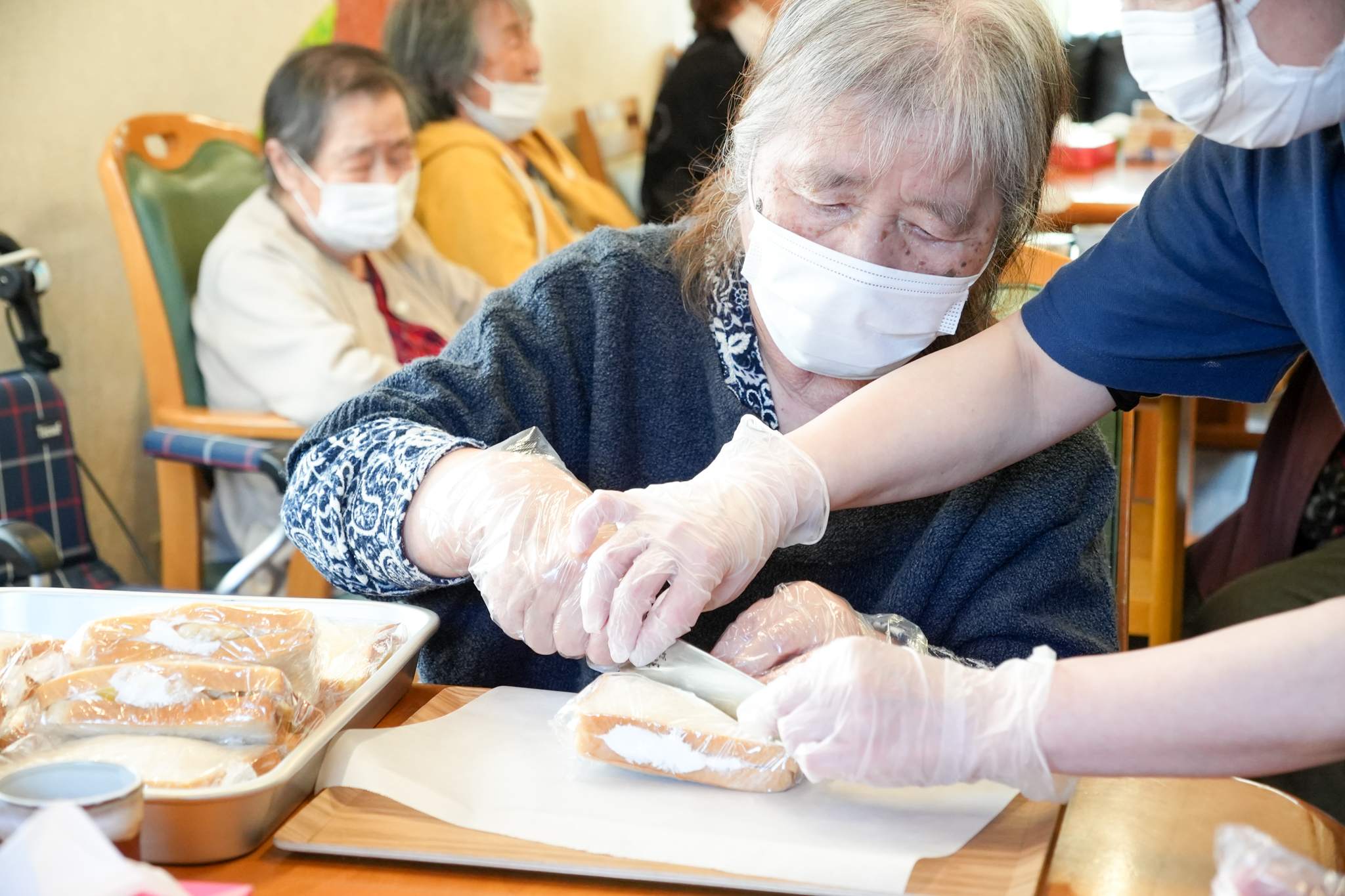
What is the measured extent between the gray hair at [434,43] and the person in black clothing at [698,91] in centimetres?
62

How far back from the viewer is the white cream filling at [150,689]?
2.64 feet

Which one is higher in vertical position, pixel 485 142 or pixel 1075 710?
pixel 485 142

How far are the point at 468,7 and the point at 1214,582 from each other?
234 centimetres

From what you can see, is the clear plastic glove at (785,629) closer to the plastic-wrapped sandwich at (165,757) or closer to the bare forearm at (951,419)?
the bare forearm at (951,419)

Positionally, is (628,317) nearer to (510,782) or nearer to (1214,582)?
(510,782)

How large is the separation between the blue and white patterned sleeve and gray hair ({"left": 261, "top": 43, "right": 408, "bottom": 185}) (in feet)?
5.39

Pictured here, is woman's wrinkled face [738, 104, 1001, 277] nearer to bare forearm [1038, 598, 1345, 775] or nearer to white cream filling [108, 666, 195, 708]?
bare forearm [1038, 598, 1345, 775]

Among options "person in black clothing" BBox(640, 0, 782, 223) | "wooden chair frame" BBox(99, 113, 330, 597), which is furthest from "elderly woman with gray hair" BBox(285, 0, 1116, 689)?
"person in black clothing" BBox(640, 0, 782, 223)

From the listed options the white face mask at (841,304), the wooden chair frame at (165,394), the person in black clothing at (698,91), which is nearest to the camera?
the white face mask at (841,304)

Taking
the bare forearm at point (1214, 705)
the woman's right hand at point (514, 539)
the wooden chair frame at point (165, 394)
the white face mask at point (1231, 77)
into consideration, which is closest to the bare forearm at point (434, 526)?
the woman's right hand at point (514, 539)

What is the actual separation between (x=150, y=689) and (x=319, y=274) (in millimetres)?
1786

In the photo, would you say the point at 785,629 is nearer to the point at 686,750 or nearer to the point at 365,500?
the point at 686,750

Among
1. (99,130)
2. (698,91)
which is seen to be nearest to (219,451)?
(99,130)

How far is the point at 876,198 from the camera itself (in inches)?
43.0
